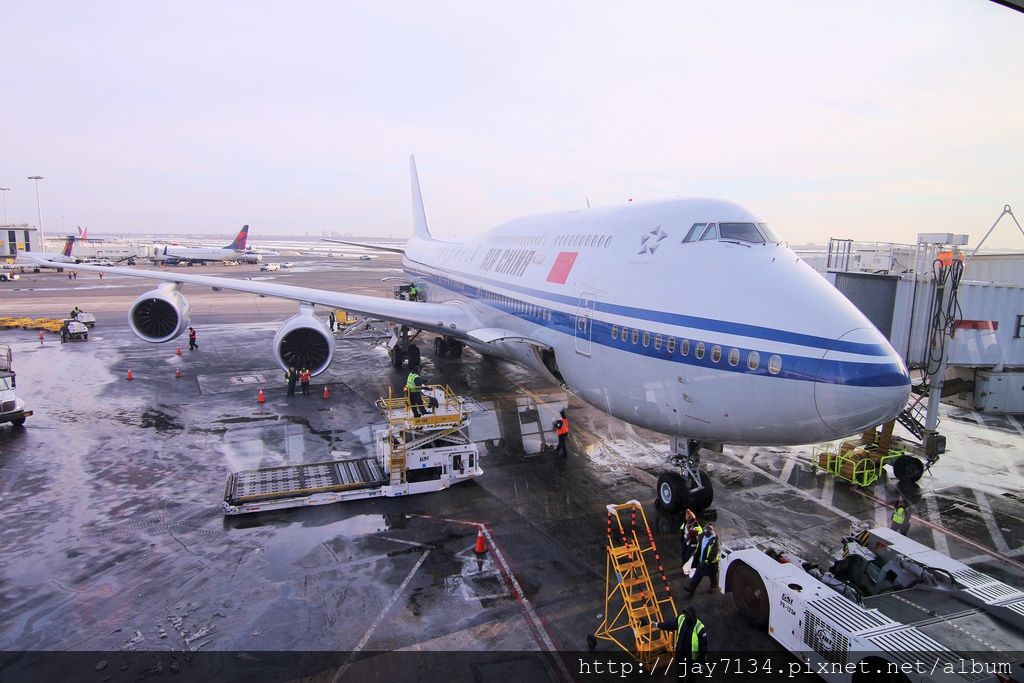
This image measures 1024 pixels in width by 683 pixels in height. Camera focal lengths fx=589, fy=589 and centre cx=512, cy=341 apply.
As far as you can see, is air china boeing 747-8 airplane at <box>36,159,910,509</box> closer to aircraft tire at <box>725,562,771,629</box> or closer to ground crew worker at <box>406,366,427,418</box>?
aircraft tire at <box>725,562,771,629</box>

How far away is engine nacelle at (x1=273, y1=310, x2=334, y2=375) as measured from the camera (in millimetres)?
19234

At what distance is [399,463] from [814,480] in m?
10.2

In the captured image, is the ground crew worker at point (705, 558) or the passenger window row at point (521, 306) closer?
the ground crew worker at point (705, 558)

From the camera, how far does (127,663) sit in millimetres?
7824

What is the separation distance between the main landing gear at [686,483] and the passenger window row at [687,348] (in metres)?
2.20

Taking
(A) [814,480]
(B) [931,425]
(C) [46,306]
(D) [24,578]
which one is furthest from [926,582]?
(C) [46,306]

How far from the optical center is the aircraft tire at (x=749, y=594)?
8703 mm

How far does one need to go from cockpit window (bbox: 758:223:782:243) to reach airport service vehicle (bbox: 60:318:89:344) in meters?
34.9

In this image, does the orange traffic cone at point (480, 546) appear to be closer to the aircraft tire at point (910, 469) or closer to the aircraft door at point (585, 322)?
the aircraft door at point (585, 322)

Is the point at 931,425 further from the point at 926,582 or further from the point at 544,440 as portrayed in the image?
the point at 544,440

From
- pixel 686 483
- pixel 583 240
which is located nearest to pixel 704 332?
pixel 686 483

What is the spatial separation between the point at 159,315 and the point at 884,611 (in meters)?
25.7

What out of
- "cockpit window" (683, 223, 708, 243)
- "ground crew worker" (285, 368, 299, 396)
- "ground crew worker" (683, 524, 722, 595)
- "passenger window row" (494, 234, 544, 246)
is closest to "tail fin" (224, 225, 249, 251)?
"ground crew worker" (285, 368, 299, 396)

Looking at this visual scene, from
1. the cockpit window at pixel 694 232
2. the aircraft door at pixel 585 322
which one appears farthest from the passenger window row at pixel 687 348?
the cockpit window at pixel 694 232
